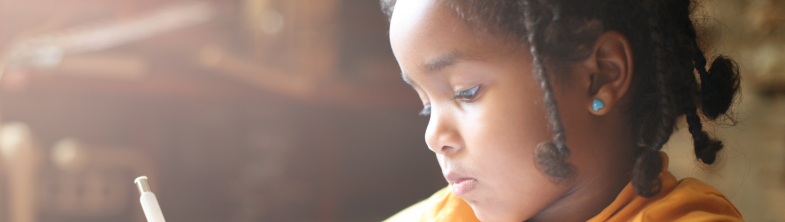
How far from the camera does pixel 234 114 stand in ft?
3.04

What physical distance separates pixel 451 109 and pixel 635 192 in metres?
0.13

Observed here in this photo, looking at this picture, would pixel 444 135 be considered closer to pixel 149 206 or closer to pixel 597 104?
pixel 597 104

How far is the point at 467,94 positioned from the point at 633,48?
0.35ft

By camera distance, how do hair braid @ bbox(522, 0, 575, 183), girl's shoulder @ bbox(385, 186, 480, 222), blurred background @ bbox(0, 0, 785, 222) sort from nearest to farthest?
hair braid @ bbox(522, 0, 575, 183) → girl's shoulder @ bbox(385, 186, 480, 222) → blurred background @ bbox(0, 0, 785, 222)

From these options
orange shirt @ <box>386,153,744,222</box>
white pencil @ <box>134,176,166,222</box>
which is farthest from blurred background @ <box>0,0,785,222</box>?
white pencil @ <box>134,176,166,222</box>

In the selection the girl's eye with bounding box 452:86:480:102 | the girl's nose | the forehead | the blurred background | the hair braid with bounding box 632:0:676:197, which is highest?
the blurred background

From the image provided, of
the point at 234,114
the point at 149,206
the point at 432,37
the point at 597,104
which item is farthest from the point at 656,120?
the point at 234,114

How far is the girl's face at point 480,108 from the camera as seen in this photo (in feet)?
1.01

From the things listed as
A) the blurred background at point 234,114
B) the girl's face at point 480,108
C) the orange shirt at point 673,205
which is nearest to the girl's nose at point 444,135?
the girl's face at point 480,108

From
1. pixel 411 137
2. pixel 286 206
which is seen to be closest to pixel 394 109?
pixel 411 137

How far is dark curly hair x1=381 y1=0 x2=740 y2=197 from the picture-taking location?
30cm

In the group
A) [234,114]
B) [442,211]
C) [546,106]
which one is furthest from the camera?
[234,114]

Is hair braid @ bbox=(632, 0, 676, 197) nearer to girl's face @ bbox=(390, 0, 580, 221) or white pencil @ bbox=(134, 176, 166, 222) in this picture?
girl's face @ bbox=(390, 0, 580, 221)

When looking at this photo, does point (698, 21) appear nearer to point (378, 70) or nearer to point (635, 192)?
point (635, 192)
